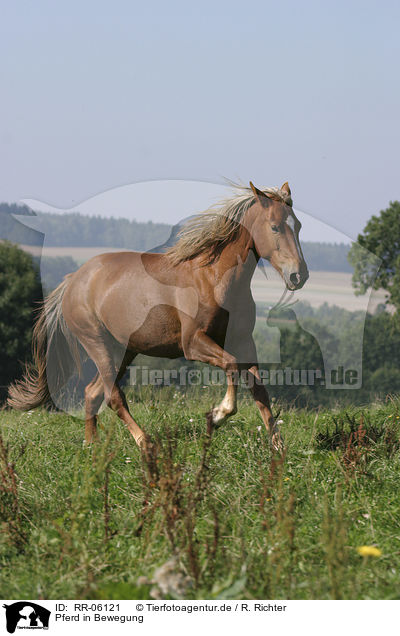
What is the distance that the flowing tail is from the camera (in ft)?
26.5

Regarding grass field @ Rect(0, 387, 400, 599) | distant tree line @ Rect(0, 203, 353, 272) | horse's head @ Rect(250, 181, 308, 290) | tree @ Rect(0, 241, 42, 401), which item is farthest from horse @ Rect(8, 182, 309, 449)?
tree @ Rect(0, 241, 42, 401)

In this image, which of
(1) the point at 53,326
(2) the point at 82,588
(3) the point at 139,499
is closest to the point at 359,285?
(1) the point at 53,326

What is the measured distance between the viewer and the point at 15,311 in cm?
2756

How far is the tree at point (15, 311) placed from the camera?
27.0m

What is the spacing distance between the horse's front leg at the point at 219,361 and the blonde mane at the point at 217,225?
2.79 feet

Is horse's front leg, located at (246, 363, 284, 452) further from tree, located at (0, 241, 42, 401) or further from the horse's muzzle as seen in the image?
tree, located at (0, 241, 42, 401)

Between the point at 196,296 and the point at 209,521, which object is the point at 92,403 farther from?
the point at 209,521

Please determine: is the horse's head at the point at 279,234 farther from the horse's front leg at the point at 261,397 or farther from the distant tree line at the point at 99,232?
the distant tree line at the point at 99,232

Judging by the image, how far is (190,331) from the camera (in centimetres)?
617

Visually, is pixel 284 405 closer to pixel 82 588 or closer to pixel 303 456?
pixel 303 456
